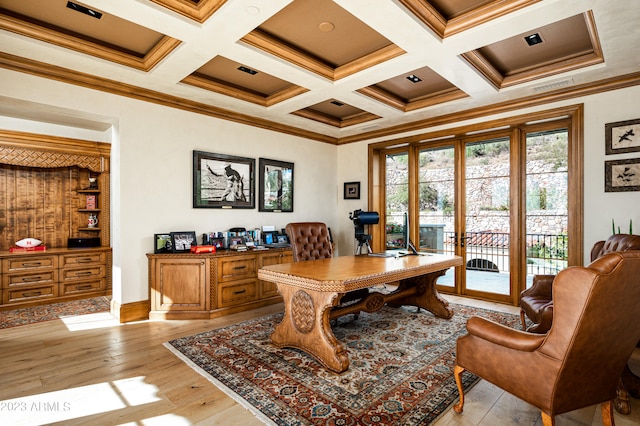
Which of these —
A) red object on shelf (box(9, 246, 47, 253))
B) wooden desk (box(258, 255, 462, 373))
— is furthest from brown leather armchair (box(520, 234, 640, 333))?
red object on shelf (box(9, 246, 47, 253))

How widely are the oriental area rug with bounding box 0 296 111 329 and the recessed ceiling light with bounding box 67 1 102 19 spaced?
3439 millimetres

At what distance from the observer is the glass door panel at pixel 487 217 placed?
478cm

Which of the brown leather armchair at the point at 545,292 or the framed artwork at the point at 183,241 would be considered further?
the framed artwork at the point at 183,241

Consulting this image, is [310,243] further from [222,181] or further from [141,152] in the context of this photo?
[141,152]

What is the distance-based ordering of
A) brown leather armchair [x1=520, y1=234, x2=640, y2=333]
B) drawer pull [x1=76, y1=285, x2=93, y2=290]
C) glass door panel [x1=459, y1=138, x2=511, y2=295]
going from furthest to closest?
1. drawer pull [x1=76, y1=285, x2=93, y2=290]
2. glass door panel [x1=459, y1=138, x2=511, y2=295]
3. brown leather armchair [x1=520, y1=234, x2=640, y2=333]

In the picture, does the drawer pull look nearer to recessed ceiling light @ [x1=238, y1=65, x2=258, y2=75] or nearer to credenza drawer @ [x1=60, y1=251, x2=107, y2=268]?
credenza drawer @ [x1=60, y1=251, x2=107, y2=268]

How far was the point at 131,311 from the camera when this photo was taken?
13.1 ft

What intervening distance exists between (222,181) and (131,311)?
1.99 metres

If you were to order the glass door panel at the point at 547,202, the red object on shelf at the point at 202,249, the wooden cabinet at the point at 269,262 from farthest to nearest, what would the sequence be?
the wooden cabinet at the point at 269,262
the glass door panel at the point at 547,202
the red object on shelf at the point at 202,249

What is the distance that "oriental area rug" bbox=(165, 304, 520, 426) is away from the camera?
209 centimetres

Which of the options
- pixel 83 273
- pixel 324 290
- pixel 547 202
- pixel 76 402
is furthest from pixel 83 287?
pixel 547 202

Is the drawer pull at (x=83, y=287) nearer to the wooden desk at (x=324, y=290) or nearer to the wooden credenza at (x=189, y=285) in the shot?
the wooden credenza at (x=189, y=285)

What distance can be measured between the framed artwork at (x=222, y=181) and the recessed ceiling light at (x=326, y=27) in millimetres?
2399

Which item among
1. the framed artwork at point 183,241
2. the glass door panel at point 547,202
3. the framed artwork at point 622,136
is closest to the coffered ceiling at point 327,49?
the framed artwork at point 622,136
